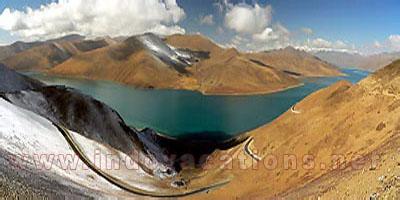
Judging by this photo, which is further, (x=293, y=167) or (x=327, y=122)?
(x=327, y=122)

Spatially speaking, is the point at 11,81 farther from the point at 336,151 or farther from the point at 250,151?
the point at 336,151

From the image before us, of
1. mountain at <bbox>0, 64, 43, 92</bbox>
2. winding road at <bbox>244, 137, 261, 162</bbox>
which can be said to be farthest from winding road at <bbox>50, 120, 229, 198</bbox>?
mountain at <bbox>0, 64, 43, 92</bbox>

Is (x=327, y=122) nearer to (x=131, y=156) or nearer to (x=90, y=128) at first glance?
(x=131, y=156)

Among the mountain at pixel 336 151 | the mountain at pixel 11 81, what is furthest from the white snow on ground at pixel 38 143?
the mountain at pixel 11 81

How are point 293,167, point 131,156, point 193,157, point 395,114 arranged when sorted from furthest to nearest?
point 193,157 → point 131,156 → point 293,167 → point 395,114

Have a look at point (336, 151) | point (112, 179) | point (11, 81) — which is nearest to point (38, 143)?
point (112, 179)

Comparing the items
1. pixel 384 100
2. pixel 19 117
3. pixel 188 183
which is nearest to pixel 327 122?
pixel 384 100
